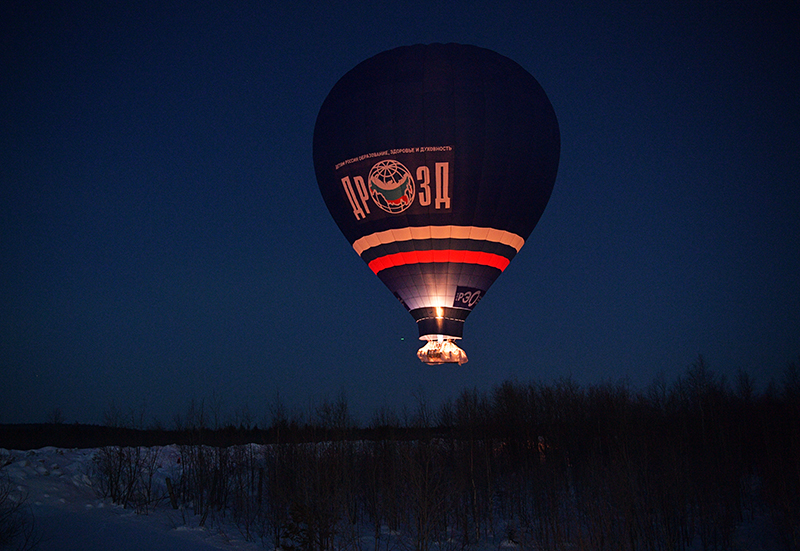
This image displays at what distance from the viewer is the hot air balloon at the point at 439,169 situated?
22.7 meters

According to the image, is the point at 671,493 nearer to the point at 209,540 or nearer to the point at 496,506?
the point at 496,506

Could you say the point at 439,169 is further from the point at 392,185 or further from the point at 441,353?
the point at 441,353

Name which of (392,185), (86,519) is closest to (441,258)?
(392,185)

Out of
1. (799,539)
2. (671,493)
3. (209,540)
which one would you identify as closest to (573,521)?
(671,493)

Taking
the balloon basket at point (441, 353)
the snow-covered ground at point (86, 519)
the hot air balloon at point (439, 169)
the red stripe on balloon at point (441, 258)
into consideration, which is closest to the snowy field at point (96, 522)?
the snow-covered ground at point (86, 519)

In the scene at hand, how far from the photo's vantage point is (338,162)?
79.3 feet

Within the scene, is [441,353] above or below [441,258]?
below

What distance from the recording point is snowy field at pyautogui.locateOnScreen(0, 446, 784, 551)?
1445 centimetres

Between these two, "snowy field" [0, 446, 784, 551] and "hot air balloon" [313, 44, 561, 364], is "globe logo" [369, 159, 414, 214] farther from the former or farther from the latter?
"snowy field" [0, 446, 784, 551]

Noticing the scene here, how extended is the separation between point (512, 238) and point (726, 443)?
11.6 metres

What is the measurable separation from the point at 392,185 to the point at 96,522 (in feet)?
45.1

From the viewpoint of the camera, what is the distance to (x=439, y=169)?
22.6 meters

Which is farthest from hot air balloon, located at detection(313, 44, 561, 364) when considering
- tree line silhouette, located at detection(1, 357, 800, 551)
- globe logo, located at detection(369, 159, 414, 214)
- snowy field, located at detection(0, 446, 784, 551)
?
snowy field, located at detection(0, 446, 784, 551)

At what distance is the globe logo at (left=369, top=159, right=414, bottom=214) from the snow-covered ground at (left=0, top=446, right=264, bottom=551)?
1176cm
